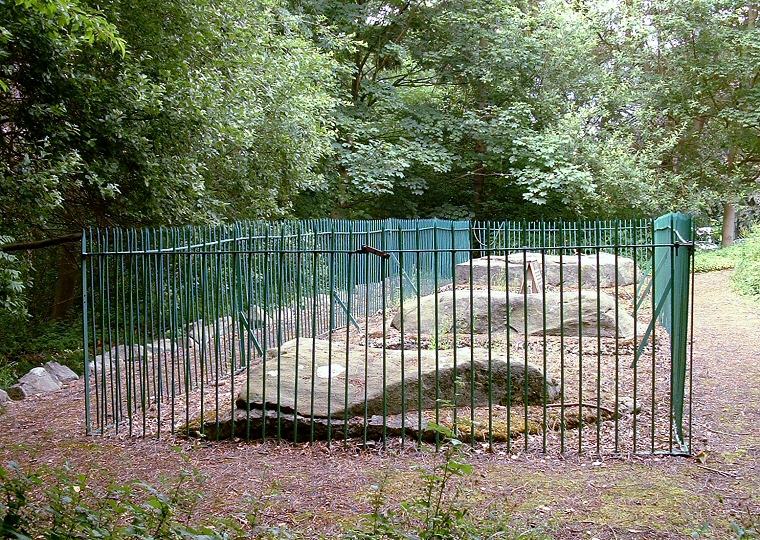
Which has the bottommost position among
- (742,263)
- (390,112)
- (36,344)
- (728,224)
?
(36,344)

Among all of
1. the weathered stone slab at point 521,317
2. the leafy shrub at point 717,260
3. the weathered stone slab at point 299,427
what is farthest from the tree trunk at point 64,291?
the leafy shrub at point 717,260

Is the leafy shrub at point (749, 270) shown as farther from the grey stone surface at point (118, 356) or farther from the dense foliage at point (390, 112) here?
the grey stone surface at point (118, 356)

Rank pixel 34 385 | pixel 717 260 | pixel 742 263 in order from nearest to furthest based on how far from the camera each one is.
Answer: pixel 34 385 → pixel 742 263 → pixel 717 260

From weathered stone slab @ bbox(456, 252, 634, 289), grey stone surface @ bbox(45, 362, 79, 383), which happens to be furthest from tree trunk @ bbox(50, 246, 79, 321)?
weathered stone slab @ bbox(456, 252, 634, 289)

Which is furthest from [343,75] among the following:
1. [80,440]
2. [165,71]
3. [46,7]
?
[80,440]

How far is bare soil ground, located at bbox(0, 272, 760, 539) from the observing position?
392 cm

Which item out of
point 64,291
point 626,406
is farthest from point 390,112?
point 626,406

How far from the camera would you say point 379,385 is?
579 centimetres

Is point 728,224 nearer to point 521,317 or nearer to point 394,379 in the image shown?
point 521,317

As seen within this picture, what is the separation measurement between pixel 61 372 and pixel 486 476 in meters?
7.21

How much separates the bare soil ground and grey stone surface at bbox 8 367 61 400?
1.58m

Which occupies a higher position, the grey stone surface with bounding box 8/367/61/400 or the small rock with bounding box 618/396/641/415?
the small rock with bounding box 618/396/641/415

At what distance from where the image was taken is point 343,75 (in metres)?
20.5

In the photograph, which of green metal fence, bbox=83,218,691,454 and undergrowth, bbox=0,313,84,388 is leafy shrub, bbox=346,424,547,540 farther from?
undergrowth, bbox=0,313,84,388
